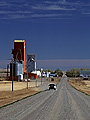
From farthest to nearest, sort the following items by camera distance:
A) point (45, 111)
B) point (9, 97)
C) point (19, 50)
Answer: point (19, 50), point (9, 97), point (45, 111)

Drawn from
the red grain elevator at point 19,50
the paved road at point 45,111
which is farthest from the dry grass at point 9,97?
the red grain elevator at point 19,50

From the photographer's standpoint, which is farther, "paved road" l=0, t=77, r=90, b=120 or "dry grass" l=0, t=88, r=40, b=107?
"dry grass" l=0, t=88, r=40, b=107

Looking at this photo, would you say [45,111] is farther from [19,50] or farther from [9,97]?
[19,50]

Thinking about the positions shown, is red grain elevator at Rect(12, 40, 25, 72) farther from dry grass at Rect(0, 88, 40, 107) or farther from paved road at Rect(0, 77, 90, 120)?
paved road at Rect(0, 77, 90, 120)

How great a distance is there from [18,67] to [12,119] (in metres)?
131

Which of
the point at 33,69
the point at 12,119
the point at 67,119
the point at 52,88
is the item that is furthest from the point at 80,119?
the point at 33,69

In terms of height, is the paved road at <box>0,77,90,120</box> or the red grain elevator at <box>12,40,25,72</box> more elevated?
the red grain elevator at <box>12,40,25,72</box>

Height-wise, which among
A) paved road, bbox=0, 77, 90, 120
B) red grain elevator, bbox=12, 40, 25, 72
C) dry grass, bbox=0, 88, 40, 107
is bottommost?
paved road, bbox=0, 77, 90, 120

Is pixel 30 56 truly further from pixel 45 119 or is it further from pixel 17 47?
pixel 45 119

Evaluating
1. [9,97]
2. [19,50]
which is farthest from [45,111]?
[19,50]

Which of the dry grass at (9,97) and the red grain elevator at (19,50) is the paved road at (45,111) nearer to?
the dry grass at (9,97)

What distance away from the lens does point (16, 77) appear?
14738cm

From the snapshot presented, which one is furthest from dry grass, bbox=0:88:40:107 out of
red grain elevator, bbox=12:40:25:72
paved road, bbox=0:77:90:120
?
red grain elevator, bbox=12:40:25:72

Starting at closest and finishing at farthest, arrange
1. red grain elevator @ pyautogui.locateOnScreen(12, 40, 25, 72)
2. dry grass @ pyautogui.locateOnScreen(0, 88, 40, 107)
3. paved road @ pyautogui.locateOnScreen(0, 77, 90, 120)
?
paved road @ pyautogui.locateOnScreen(0, 77, 90, 120) < dry grass @ pyautogui.locateOnScreen(0, 88, 40, 107) < red grain elevator @ pyautogui.locateOnScreen(12, 40, 25, 72)
